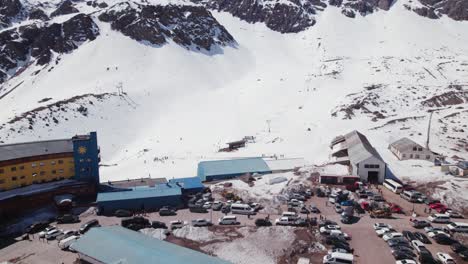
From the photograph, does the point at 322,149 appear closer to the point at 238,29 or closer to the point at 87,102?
the point at 87,102

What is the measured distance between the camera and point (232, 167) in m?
53.2

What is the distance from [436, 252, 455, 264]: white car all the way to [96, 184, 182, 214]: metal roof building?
2403 centimetres

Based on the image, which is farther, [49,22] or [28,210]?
[49,22]

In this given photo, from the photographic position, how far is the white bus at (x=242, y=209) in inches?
1528

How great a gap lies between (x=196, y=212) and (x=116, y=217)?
25.3 feet

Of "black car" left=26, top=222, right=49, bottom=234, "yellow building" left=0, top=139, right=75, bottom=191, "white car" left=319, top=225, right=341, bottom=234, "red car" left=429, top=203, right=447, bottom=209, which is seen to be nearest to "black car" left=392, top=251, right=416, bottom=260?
"white car" left=319, top=225, right=341, bottom=234

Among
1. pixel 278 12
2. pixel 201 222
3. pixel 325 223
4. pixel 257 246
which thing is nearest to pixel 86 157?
pixel 201 222

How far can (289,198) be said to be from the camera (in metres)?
41.9

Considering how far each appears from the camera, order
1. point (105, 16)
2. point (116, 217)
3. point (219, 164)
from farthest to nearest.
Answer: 1. point (105, 16)
2. point (219, 164)
3. point (116, 217)

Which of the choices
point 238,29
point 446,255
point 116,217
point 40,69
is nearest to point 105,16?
point 40,69

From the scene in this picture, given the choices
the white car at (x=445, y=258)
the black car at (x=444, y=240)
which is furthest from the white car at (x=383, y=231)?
the white car at (x=445, y=258)

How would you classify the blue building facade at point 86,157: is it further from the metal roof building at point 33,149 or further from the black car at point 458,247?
the black car at point 458,247

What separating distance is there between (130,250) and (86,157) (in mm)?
19967

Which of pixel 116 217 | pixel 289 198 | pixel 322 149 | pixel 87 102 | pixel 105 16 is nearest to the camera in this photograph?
pixel 116 217
